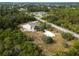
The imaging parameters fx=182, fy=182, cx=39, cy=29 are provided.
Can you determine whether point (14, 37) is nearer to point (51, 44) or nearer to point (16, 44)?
point (16, 44)

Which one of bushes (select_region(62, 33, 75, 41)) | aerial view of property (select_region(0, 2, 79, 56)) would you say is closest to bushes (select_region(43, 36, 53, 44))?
aerial view of property (select_region(0, 2, 79, 56))

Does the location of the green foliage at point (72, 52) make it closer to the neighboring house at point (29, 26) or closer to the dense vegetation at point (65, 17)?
the dense vegetation at point (65, 17)

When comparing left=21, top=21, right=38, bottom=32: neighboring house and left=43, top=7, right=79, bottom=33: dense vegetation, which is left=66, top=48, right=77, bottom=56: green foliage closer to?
left=43, top=7, right=79, bottom=33: dense vegetation

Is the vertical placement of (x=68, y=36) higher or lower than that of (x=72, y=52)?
higher

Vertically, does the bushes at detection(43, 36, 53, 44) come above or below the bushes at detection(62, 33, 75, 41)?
below

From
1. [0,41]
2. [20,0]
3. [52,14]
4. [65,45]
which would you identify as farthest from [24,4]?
[65,45]

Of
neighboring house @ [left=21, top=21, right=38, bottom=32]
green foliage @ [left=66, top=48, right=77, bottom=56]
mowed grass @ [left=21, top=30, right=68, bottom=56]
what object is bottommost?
green foliage @ [left=66, top=48, right=77, bottom=56]

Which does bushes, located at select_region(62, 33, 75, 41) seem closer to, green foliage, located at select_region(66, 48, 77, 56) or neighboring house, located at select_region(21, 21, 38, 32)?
green foliage, located at select_region(66, 48, 77, 56)

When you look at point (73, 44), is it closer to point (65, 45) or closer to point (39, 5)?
point (65, 45)

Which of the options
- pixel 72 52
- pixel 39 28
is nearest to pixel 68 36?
pixel 72 52
